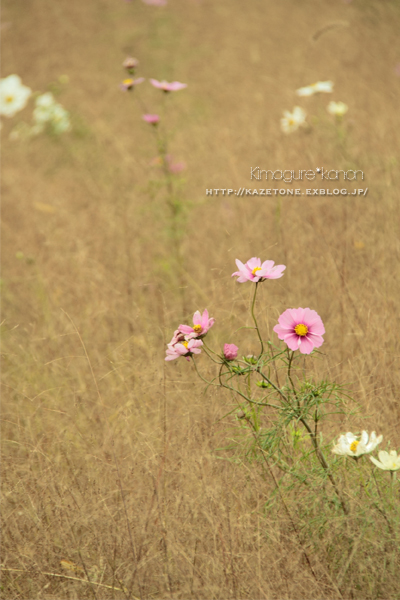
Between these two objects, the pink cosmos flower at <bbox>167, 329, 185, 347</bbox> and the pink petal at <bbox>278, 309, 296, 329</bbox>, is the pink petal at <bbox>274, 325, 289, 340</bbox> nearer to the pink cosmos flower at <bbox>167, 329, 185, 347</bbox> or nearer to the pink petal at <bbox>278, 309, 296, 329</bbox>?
the pink petal at <bbox>278, 309, 296, 329</bbox>

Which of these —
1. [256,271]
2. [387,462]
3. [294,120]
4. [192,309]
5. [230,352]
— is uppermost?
[294,120]

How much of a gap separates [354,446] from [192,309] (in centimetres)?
97

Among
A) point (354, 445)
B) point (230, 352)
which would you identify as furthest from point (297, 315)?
point (354, 445)

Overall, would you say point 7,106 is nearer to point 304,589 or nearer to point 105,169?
point 105,169

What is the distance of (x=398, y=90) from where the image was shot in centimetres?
275

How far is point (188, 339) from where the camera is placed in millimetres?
1041

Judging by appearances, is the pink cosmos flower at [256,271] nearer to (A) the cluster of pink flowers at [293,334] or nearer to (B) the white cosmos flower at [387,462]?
(A) the cluster of pink flowers at [293,334]

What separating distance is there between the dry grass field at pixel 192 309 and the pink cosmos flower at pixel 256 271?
25 cm

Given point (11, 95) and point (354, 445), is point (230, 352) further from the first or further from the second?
point (11, 95)

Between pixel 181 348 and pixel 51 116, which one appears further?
Result: pixel 51 116

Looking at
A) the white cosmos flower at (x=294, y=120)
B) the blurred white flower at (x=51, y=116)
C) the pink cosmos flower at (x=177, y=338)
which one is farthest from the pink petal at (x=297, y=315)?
the blurred white flower at (x=51, y=116)

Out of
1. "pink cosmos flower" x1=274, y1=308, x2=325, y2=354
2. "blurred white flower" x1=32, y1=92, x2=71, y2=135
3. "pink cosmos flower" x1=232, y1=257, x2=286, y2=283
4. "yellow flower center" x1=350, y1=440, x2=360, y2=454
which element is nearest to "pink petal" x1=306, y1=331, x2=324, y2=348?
"pink cosmos flower" x1=274, y1=308, x2=325, y2=354

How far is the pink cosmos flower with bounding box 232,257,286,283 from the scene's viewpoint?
3.42ft

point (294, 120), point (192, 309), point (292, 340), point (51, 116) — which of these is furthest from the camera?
point (51, 116)
